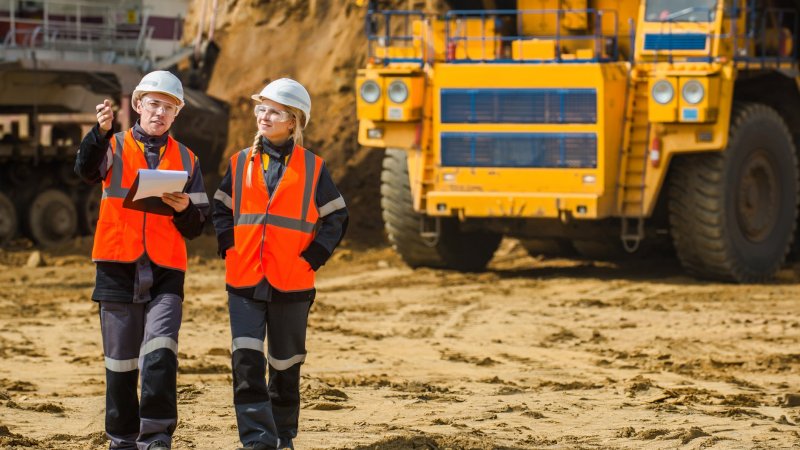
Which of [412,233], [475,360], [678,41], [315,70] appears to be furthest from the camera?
[315,70]

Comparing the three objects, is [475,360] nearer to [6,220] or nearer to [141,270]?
[141,270]

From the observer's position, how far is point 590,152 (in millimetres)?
15633

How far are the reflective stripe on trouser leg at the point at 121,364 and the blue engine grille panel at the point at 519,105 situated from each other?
361 inches

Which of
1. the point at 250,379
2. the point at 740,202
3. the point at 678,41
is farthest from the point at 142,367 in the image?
the point at 740,202

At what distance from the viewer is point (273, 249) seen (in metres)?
6.99

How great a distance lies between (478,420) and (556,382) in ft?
5.97

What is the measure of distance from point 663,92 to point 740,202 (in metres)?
1.85

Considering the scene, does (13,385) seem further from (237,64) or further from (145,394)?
(237,64)

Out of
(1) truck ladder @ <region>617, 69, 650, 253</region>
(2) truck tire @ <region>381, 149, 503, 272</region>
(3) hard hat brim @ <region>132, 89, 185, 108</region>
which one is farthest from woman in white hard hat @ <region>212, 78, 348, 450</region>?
(2) truck tire @ <region>381, 149, 503, 272</region>

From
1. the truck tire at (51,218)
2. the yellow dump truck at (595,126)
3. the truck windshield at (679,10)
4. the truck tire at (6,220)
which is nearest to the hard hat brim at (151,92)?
the yellow dump truck at (595,126)

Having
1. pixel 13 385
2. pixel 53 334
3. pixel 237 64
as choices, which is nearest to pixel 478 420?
pixel 13 385

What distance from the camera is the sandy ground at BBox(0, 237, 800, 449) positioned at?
321 inches

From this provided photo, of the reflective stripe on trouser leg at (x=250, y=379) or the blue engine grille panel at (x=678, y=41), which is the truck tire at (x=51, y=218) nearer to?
the blue engine grille panel at (x=678, y=41)

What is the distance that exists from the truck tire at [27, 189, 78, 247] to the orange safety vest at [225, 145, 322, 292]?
14.2 m
